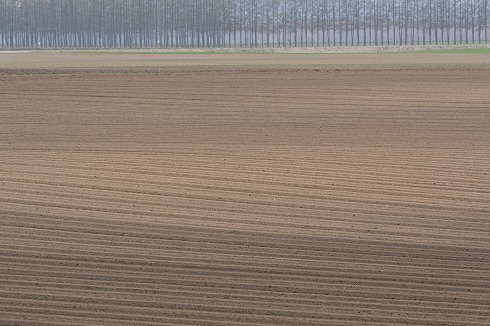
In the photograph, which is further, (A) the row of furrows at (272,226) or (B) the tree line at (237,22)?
(B) the tree line at (237,22)

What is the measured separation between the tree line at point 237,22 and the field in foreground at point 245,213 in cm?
6339

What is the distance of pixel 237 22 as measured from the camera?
88688mm

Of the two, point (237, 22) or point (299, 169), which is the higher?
point (299, 169)

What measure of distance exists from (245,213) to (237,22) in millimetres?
77626

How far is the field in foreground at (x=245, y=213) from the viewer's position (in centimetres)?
863

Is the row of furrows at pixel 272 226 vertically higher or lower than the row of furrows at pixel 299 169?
higher

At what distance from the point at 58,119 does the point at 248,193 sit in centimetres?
976

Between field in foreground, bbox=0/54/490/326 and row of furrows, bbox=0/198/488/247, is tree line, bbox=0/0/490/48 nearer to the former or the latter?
field in foreground, bbox=0/54/490/326

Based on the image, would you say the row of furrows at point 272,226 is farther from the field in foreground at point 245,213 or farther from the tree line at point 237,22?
the tree line at point 237,22

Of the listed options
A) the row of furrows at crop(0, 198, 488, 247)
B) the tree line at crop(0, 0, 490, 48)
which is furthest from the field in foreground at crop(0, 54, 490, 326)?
the tree line at crop(0, 0, 490, 48)

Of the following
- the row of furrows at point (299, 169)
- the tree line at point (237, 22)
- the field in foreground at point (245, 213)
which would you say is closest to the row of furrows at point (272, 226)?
the field in foreground at point (245, 213)

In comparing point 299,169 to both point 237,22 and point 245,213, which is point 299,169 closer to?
point 245,213

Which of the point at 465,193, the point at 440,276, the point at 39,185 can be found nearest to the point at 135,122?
the point at 39,185

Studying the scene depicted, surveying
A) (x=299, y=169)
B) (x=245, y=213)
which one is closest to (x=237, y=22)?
(x=299, y=169)
